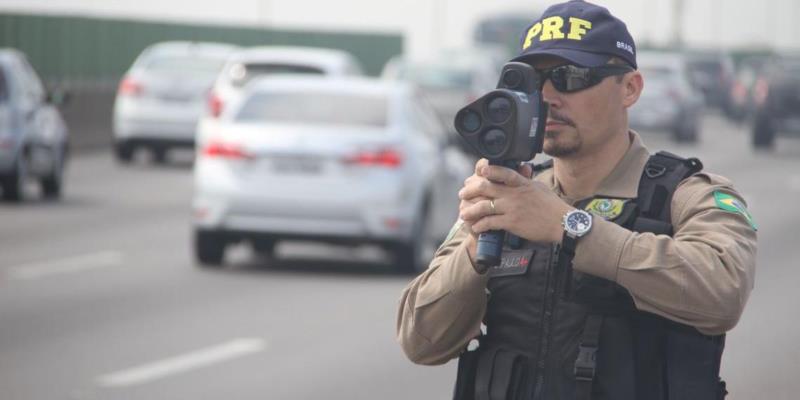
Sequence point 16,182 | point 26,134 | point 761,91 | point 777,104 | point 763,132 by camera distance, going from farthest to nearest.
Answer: point 763,132 → point 761,91 → point 777,104 → point 16,182 → point 26,134

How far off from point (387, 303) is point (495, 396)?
9.80 metres

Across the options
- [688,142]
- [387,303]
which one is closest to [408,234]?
[387,303]

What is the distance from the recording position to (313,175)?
592 inches

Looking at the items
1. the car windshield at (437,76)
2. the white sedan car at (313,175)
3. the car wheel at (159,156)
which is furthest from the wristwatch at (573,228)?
the car windshield at (437,76)

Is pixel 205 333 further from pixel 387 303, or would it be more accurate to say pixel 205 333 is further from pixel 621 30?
pixel 621 30

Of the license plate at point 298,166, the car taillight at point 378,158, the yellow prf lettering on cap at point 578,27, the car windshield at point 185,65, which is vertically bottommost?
the car windshield at point 185,65

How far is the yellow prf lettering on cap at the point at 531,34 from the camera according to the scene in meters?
3.98

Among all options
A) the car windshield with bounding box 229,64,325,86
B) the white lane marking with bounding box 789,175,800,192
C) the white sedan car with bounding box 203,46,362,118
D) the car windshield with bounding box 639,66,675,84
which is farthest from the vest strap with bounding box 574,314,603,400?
the car windshield with bounding box 639,66,675,84

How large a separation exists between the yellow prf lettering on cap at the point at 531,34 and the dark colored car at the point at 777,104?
106ft

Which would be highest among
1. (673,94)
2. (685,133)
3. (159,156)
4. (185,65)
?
(185,65)

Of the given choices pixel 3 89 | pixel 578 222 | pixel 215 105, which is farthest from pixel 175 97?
pixel 578 222

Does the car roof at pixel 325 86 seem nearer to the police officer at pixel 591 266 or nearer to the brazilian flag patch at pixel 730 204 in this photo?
the police officer at pixel 591 266

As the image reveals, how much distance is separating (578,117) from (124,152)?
A: 25.7 meters

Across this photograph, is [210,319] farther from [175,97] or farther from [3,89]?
[175,97]
